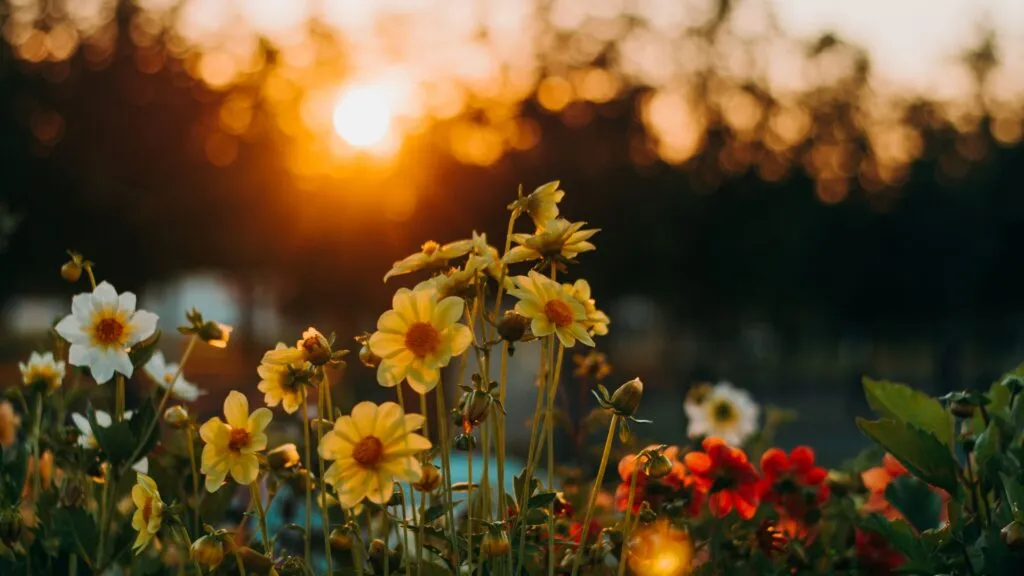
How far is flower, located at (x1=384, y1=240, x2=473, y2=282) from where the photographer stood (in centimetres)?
138

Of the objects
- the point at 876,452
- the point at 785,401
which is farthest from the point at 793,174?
the point at 876,452

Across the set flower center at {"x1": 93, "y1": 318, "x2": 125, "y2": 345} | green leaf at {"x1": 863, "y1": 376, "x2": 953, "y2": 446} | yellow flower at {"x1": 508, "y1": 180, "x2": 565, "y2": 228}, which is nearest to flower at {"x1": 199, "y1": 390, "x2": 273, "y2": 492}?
flower center at {"x1": 93, "y1": 318, "x2": 125, "y2": 345}

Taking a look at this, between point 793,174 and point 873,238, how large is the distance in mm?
3048

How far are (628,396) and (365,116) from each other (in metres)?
15.4

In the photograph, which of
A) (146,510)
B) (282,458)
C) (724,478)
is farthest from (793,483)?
(146,510)

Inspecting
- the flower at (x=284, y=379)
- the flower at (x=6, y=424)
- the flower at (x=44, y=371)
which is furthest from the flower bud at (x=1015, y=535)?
the flower at (x=6, y=424)

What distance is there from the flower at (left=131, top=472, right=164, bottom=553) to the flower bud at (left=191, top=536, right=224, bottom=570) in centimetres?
6

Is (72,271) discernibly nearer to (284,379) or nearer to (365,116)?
(284,379)

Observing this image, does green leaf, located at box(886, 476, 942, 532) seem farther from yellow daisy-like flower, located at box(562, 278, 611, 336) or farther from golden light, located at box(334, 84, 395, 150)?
golden light, located at box(334, 84, 395, 150)

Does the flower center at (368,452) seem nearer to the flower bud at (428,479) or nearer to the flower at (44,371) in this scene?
the flower bud at (428,479)

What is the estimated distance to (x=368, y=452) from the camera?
118 cm

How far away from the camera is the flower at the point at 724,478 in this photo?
6.07ft

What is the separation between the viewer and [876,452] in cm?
215

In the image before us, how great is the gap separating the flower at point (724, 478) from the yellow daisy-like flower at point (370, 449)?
79cm
